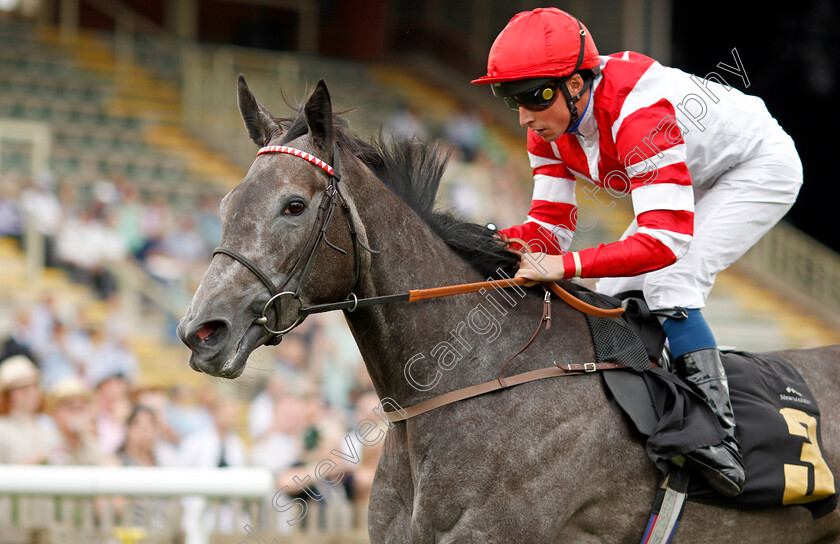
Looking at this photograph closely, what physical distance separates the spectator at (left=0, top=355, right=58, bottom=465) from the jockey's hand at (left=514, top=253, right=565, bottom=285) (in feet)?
12.7

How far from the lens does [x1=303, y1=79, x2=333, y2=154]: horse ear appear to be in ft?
8.59

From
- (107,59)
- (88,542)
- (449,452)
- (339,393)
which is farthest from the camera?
(107,59)

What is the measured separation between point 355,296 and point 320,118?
0.52m

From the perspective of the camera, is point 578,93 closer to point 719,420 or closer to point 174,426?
point 719,420

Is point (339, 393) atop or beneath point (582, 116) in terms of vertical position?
beneath

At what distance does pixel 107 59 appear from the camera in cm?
A: 1498

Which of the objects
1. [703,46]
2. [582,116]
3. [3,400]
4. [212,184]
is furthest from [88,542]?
[703,46]

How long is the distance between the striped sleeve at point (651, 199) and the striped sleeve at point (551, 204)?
1.71 feet

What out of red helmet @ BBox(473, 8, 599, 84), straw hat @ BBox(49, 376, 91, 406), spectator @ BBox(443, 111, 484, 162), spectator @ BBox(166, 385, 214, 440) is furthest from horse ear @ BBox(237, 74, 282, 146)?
spectator @ BBox(443, 111, 484, 162)

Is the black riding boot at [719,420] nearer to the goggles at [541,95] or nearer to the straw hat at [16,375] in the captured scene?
the goggles at [541,95]

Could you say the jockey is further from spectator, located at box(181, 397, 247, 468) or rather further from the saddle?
spectator, located at box(181, 397, 247, 468)

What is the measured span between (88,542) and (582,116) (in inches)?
141

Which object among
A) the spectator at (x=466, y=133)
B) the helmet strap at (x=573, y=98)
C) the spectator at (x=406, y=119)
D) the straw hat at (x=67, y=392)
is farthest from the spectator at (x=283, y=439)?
the spectator at (x=466, y=133)

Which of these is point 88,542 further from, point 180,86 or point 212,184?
point 180,86
